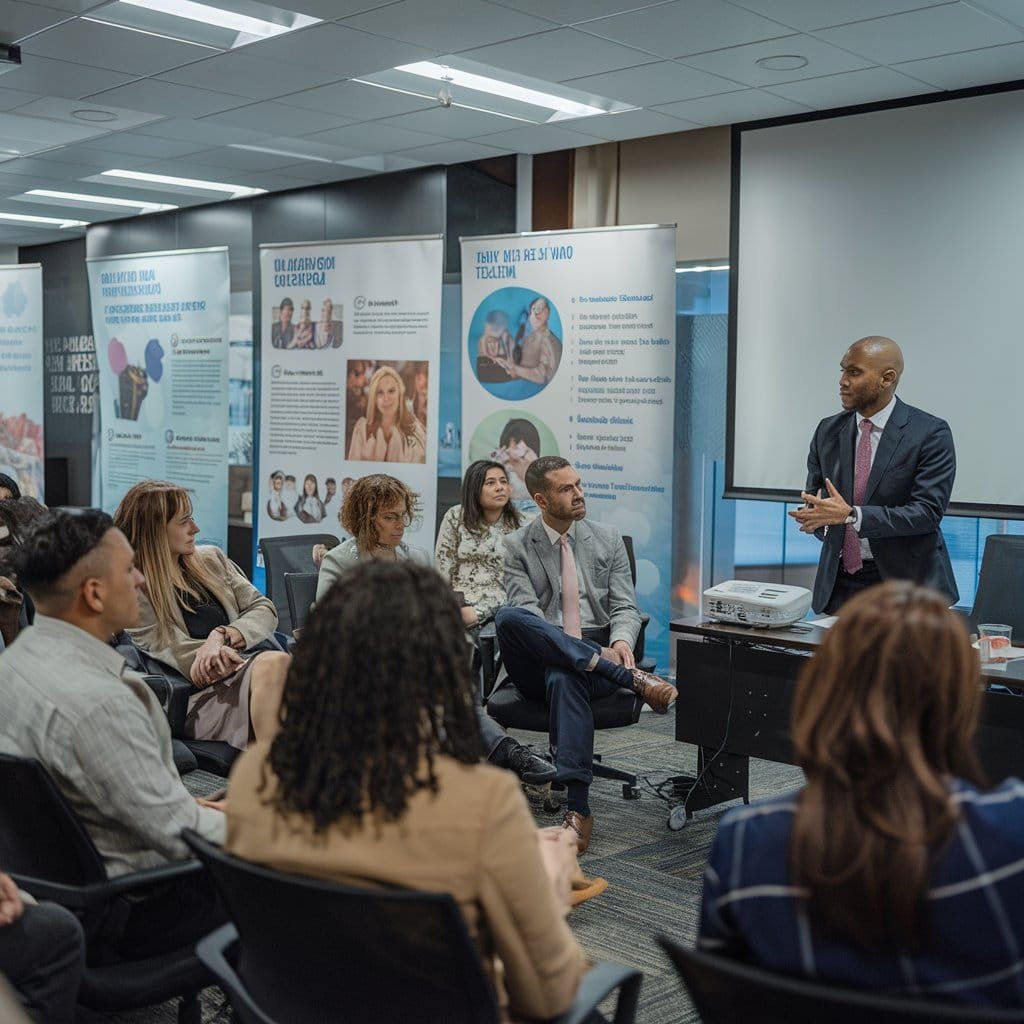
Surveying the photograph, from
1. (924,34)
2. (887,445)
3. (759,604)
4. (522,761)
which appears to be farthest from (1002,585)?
(924,34)

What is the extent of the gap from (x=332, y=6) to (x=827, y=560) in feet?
8.87

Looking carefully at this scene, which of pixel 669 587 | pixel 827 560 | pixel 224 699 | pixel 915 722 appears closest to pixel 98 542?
pixel 224 699

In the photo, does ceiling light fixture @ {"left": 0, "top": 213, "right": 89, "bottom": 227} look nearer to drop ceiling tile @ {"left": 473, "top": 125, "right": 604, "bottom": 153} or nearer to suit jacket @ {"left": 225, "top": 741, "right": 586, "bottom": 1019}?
drop ceiling tile @ {"left": 473, "top": 125, "right": 604, "bottom": 153}

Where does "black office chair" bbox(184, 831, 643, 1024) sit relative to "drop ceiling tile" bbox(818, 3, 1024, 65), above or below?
below

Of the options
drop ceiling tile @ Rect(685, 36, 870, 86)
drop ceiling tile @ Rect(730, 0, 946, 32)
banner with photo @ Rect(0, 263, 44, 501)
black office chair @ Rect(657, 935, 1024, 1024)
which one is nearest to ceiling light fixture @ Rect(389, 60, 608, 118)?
drop ceiling tile @ Rect(685, 36, 870, 86)

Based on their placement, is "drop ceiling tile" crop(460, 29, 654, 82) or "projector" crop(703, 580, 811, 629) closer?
"projector" crop(703, 580, 811, 629)

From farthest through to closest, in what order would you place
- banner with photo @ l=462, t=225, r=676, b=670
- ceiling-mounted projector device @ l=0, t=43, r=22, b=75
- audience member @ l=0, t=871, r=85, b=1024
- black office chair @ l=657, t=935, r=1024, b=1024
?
banner with photo @ l=462, t=225, r=676, b=670, ceiling-mounted projector device @ l=0, t=43, r=22, b=75, audience member @ l=0, t=871, r=85, b=1024, black office chair @ l=657, t=935, r=1024, b=1024

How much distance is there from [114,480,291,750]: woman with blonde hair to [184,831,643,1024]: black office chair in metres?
1.74

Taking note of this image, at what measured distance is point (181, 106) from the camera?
605cm

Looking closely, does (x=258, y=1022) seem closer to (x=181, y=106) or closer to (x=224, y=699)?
(x=224, y=699)

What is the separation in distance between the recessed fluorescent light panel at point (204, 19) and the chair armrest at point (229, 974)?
373 cm

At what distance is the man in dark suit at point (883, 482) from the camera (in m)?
4.22

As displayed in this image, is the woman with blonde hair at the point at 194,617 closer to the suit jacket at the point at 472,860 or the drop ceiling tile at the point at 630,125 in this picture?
the suit jacket at the point at 472,860

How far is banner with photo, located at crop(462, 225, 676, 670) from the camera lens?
6.24 metres
